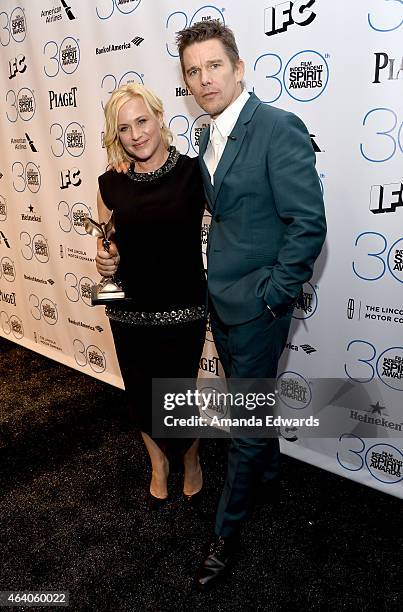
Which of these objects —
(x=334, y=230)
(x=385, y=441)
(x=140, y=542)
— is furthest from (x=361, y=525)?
(x=334, y=230)

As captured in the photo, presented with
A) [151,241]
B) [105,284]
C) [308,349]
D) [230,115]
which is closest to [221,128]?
[230,115]

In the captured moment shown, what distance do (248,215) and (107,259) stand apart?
58 cm

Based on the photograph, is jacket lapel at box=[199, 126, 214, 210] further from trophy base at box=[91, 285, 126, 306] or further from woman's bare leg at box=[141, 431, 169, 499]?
woman's bare leg at box=[141, 431, 169, 499]

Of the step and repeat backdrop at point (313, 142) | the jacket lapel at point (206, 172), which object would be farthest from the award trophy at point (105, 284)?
the step and repeat backdrop at point (313, 142)

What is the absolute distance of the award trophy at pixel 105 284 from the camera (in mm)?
1852

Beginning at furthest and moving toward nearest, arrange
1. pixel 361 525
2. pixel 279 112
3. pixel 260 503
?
pixel 260 503 → pixel 361 525 → pixel 279 112

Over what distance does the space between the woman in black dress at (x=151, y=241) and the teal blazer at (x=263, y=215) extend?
15 centimetres

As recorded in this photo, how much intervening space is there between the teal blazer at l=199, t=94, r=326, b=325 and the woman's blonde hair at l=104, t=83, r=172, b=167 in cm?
30

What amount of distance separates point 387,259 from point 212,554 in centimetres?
128

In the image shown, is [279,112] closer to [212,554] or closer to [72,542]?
[212,554]

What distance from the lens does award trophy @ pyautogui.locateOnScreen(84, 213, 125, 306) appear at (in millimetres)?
1852

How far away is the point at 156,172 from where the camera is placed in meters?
1.81

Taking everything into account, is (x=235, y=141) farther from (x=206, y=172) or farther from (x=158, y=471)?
(x=158, y=471)

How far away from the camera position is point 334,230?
2.12 meters
